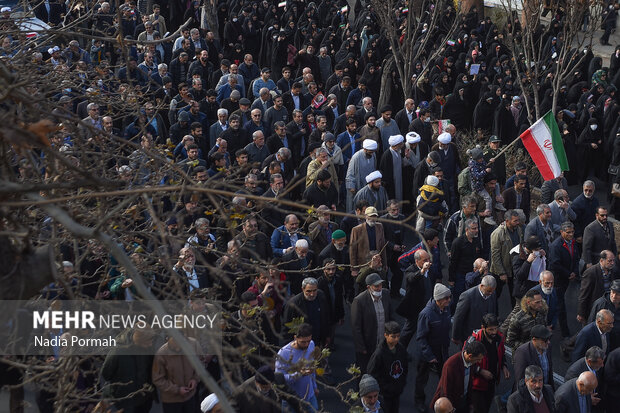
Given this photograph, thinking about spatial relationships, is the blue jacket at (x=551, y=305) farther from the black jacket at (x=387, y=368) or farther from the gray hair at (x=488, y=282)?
the black jacket at (x=387, y=368)

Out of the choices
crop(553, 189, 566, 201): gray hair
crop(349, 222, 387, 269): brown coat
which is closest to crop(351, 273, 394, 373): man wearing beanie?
crop(349, 222, 387, 269): brown coat

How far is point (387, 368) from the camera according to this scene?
29.7 ft

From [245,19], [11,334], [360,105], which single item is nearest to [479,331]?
[11,334]

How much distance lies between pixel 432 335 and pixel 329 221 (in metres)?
1.98

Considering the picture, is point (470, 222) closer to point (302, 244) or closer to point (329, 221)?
point (302, 244)

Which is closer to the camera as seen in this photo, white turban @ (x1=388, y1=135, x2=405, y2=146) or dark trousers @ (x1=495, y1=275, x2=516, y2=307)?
dark trousers @ (x1=495, y1=275, x2=516, y2=307)

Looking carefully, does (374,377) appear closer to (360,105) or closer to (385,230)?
(385,230)

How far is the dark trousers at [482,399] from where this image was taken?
30.5ft

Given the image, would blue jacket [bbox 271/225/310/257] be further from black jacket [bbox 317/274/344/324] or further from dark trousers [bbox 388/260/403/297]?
dark trousers [bbox 388/260/403/297]

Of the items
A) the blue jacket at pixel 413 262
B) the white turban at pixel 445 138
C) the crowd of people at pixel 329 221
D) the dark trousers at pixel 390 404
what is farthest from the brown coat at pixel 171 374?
the white turban at pixel 445 138

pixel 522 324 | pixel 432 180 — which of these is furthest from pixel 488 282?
pixel 432 180

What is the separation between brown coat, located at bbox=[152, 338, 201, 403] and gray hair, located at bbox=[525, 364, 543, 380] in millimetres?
2889

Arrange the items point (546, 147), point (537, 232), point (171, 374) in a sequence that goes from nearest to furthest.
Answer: point (171, 374) → point (537, 232) → point (546, 147)

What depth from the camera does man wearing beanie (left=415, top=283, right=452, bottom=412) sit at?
31.8 ft
